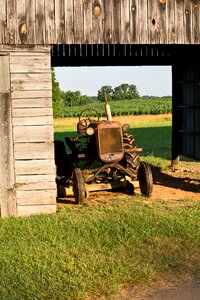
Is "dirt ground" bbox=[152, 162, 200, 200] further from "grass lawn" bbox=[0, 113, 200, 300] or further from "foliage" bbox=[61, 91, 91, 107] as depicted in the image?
"foliage" bbox=[61, 91, 91, 107]

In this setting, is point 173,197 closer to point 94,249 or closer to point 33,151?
point 33,151

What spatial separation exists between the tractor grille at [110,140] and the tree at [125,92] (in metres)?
110

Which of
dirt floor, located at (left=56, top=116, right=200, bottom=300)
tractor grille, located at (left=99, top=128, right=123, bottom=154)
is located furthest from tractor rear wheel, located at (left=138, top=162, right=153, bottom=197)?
tractor grille, located at (left=99, top=128, right=123, bottom=154)

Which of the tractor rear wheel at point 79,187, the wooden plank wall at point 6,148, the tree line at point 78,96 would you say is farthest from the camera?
the tree line at point 78,96

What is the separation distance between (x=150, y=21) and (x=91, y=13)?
1.01 metres

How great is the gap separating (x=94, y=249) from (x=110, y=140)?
12.6 feet

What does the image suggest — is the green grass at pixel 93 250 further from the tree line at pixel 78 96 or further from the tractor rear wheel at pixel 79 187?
the tree line at pixel 78 96

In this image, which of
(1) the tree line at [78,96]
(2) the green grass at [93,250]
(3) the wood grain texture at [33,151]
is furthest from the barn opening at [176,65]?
(1) the tree line at [78,96]

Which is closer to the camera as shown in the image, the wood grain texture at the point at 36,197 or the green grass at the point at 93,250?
the green grass at the point at 93,250

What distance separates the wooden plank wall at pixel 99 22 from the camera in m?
8.24

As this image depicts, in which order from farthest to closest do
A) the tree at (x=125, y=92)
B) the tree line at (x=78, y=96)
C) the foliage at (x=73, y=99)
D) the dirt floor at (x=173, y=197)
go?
1. the tree at (x=125, y=92)
2. the foliage at (x=73, y=99)
3. the tree line at (x=78, y=96)
4. the dirt floor at (x=173, y=197)

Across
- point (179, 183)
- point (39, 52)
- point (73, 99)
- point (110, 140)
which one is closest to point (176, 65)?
point (179, 183)

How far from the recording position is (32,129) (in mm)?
8375

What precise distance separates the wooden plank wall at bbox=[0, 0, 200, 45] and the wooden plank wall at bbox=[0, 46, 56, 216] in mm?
310
